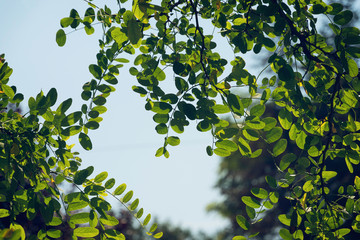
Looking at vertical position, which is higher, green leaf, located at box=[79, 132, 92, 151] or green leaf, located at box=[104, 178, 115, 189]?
green leaf, located at box=[79, 132, 92, 151]

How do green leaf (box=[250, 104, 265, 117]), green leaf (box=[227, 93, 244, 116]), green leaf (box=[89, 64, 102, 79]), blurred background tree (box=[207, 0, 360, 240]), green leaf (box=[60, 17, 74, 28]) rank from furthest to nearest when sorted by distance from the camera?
blurred background tree (box=[207, 0, 360, 240])
green leaf (box=[89, 64, 102, 79])
green leaf (box=[60, 17, 74, 28])
green leaf (box=[250, 104, 265, 117])
green leaf (box=[227, 93, 244, 116])

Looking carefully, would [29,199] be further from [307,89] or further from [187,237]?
[187,237]

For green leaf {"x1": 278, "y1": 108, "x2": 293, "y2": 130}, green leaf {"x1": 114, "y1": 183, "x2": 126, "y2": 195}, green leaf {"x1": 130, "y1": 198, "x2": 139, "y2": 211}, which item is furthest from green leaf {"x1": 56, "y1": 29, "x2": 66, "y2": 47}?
green leaf {"x1": 278, "y1": 108, "x2": 293, "y2": 130}

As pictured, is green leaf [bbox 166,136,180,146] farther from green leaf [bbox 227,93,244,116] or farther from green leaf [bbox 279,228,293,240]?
green leaf [bbox 279,228,293,240]

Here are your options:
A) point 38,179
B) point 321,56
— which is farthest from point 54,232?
point 321,56

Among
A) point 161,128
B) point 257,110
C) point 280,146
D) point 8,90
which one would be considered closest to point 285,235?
point 280,146

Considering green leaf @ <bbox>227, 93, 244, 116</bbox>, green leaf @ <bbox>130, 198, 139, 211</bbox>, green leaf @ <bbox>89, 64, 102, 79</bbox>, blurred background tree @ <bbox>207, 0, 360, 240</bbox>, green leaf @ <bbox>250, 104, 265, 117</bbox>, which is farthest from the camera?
blurred background tree @ <bbox>207, 0, 360, 240</bbox>

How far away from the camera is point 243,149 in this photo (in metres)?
1.67

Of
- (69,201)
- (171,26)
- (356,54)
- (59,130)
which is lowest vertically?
(69,201)

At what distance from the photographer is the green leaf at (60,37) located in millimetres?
1757

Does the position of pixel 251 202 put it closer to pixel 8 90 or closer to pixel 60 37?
pixel 60 37

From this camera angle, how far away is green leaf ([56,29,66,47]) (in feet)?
5.76

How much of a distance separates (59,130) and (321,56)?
139 cm

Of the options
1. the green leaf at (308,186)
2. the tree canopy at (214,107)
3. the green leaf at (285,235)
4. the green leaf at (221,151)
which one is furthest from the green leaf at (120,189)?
the green leaf at (308,186)
